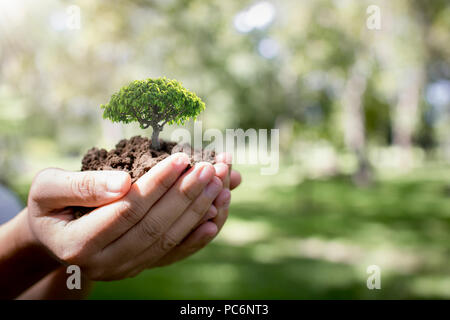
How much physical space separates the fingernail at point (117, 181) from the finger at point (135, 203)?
0.07 meters

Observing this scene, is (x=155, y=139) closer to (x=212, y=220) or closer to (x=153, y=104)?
(x=153, y=104)

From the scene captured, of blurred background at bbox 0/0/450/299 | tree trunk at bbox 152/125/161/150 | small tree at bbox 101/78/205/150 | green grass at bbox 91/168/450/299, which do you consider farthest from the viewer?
green grass at bbox 91/168/450/299

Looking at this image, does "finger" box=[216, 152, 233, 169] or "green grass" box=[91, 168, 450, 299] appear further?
"green grass" box=[91, 168, 450, 299]

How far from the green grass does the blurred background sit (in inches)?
1.6

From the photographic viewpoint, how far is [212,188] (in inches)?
54.3

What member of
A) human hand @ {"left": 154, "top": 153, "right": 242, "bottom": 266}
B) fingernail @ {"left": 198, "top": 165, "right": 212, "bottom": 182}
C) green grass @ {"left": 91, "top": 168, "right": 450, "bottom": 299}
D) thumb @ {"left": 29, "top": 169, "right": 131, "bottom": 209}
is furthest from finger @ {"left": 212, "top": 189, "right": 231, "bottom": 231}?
green grass @ {"left": 91, "top": 168, "right": 450, "bottom": 299}

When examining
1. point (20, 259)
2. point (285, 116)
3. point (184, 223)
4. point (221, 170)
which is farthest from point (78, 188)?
point (285, 116)

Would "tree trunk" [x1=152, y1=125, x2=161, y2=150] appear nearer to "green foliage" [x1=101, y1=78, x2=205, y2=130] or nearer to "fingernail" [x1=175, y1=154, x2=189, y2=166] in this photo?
"green foliage" [x1=101, y1=78, x2=205, y2=130]

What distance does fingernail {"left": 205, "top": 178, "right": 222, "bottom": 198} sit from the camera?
138 cm

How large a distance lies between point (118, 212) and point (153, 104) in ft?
1.33

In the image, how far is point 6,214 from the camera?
85.9 inches

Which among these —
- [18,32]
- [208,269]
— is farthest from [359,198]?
[18,32]

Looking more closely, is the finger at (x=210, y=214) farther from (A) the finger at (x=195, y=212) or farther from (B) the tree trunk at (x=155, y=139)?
(B) the tree trunk at (x=155, y=139)

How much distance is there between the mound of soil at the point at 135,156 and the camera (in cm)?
135
